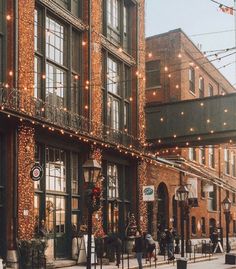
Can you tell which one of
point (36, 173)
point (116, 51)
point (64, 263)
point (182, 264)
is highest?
point (116, 51)

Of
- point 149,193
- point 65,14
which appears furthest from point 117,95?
point 65,14

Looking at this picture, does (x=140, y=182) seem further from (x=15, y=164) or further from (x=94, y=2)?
(x=15, y=164)

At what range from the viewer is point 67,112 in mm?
27250

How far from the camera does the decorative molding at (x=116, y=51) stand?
102 ft

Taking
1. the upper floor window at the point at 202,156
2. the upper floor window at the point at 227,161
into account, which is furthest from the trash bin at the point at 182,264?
the upper floor window at the point at 227,161

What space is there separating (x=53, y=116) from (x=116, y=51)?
7792 millimetres

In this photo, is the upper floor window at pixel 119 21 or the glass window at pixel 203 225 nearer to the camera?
the upper floor window at pixel 119 21

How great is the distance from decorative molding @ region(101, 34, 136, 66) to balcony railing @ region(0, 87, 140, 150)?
3.90 metres

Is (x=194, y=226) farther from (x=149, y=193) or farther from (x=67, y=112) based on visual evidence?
(x=67, y=112)

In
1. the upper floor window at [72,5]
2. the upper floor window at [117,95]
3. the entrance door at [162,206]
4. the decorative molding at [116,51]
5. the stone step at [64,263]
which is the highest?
the upper floor window at [72,5]

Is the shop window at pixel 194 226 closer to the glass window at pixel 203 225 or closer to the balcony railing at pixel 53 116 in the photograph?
the glass window at pixel 203 225

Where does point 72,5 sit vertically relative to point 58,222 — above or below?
above

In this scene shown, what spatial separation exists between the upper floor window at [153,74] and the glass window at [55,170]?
1558 cm

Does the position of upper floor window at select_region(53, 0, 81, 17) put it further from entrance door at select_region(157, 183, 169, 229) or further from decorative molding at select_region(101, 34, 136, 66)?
entrance door at select_region(157, 183, 169, 229)
